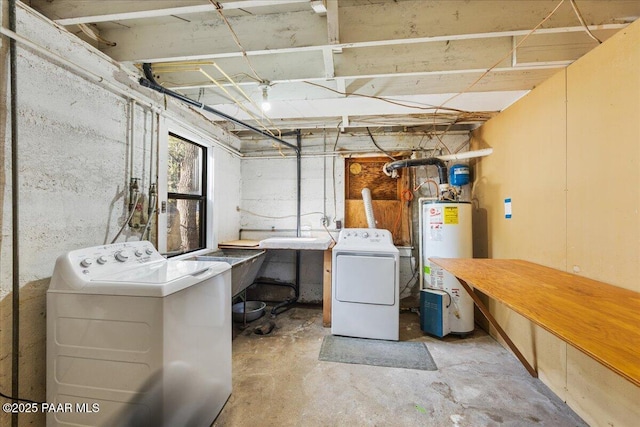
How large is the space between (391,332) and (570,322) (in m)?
1.86

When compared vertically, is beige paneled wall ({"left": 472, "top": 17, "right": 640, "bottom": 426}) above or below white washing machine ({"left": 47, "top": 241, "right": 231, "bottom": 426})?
above

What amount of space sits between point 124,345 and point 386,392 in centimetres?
171

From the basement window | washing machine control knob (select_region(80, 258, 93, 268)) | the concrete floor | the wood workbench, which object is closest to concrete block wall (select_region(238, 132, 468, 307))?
the basement window

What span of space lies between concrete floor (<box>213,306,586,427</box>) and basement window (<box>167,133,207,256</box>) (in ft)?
4.17

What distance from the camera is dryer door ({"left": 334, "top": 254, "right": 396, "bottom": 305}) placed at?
257 cm

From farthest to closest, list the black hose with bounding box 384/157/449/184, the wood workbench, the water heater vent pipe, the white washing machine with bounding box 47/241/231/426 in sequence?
the water heater vent pipe, the black hose with bounding box 384/157/449/184, the white washing machine with bounding box 47/241/231/426, the wood workbench

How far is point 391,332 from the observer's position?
2562mm

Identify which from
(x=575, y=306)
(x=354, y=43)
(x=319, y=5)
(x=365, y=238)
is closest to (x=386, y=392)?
(x=575, y=306)

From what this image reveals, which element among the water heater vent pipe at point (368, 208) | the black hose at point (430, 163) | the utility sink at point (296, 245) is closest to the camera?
the utility sink at point (296, 245)

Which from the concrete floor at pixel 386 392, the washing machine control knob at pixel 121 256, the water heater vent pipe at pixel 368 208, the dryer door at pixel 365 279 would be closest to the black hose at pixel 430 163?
the water heater vent pipe at pixel 368 208

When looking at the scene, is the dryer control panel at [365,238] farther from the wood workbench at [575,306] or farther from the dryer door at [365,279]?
the wood workbench at [575,306]

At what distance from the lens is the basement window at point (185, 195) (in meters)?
2.60

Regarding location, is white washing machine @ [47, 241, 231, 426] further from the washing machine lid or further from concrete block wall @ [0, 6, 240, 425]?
concrete block wall @ [0, 6, 240, 425]

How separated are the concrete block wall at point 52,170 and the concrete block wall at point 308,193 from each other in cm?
185
